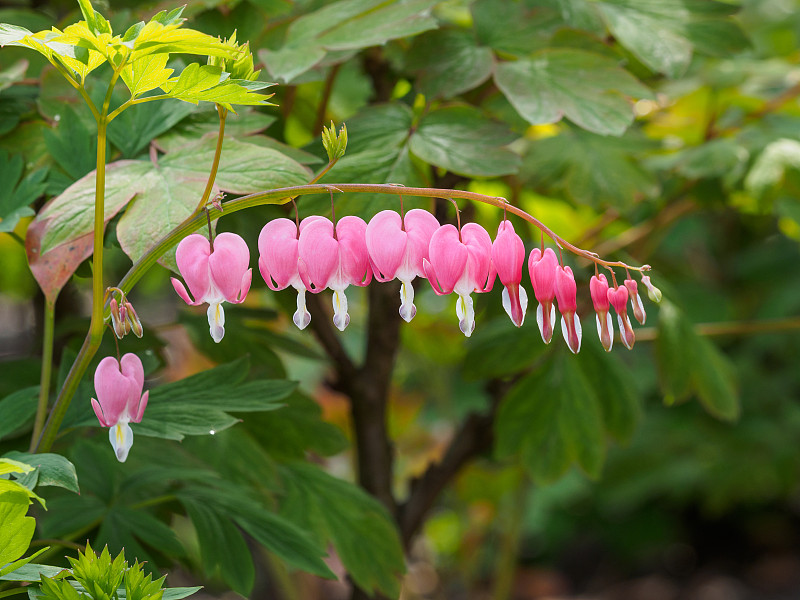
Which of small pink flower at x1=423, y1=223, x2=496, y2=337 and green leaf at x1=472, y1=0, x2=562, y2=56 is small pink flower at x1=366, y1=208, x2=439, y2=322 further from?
green leaf at x1=472, y1=0, x2=562, y2=56

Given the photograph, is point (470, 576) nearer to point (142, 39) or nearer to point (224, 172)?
point (224, 172)

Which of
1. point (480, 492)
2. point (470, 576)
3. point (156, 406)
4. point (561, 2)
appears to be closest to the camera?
point (156, 406)

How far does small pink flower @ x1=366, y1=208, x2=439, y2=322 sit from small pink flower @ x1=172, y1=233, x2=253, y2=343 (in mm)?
94

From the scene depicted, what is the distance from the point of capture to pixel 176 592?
0.52 m

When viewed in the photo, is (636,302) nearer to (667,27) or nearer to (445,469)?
(667,27)

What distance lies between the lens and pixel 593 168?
100 centimetres

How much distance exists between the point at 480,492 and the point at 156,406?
1.33 metres

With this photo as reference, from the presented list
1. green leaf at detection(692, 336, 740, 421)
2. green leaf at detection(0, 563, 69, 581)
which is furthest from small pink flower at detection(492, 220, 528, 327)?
green leaf at detection(692, 336, 740, 421)

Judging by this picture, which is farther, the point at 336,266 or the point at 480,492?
the point at 480,492

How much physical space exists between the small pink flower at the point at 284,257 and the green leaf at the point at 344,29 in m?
0.22

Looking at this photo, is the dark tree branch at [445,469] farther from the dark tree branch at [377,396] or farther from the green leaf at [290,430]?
the green leaf at [290,430]

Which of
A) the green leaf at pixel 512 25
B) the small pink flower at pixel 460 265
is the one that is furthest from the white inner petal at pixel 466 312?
the green leaf at pixel 512 25

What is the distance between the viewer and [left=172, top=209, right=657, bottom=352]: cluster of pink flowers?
0.53 meters

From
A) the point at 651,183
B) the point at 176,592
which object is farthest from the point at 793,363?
the point at 176,592
